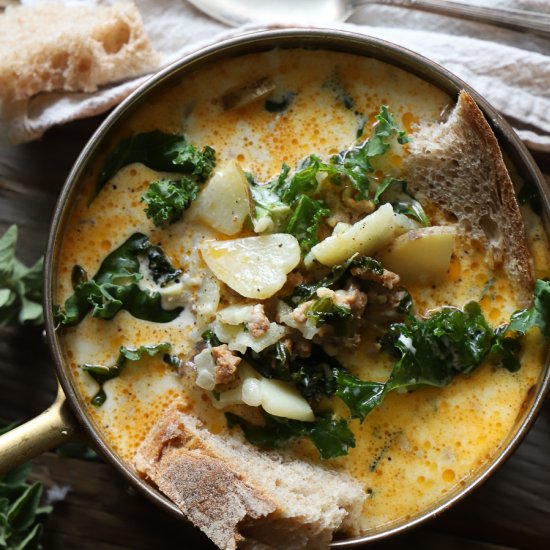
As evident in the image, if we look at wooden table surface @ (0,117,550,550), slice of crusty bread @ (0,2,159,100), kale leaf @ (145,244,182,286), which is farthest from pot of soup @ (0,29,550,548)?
wooden table surface @ (0,117,550,550)

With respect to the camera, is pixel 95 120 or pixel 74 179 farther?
pixel 95 120

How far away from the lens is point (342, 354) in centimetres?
297

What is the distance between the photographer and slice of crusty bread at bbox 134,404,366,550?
269cm

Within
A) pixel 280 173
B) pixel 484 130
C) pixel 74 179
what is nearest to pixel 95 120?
pixel 74 179

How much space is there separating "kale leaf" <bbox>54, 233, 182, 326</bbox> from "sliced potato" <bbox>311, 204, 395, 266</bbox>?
62 centimetres

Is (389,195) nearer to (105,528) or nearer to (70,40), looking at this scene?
(70,40)

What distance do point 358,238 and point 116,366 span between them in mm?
1068

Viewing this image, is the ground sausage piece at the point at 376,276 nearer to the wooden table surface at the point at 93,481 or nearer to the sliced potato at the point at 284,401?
the sliced potato at the point at 284,401

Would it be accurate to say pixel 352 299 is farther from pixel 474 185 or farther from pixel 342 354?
pixel 474 185

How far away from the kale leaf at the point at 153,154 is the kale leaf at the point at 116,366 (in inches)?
25.8

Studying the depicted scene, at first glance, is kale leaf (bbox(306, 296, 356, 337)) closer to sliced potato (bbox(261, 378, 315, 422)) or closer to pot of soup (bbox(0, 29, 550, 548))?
pot of soup (bbox(0, 29, 550, 548))

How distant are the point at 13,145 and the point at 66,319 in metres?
0.97

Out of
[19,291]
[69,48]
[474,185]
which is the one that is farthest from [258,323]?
[69,48]

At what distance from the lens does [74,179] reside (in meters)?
2.99
